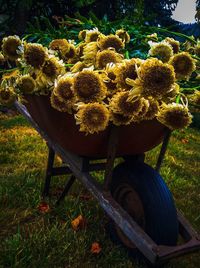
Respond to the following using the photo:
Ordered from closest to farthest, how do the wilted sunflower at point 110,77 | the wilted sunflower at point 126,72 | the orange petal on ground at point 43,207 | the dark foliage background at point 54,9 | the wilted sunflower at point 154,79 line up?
the wilted sunflower at point 154,79 < the wilted sunflower at point 126,72 < the wilted sunflower at point 110,77 < the orange petal on ground at point 43,207 < the dark foliage background at point 54,9

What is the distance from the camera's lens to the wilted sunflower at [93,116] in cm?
171

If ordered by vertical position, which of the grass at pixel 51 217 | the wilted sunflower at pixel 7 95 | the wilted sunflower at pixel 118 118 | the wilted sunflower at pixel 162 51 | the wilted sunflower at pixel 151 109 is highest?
the wilted sunflower at pixel 162 51

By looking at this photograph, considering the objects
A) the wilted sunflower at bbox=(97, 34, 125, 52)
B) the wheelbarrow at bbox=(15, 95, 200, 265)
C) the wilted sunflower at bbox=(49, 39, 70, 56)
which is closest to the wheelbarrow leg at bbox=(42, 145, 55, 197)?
the wheelbarrow at bbox=(15, 95, 200, 265)

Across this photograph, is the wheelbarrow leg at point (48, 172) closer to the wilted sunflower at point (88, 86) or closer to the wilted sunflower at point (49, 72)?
the wilted sunflower at point (49, 72)

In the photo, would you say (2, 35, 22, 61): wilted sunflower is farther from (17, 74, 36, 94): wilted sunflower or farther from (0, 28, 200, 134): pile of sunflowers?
(17, 74, 36, 94): wilted sunflower

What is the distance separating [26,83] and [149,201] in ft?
3.11

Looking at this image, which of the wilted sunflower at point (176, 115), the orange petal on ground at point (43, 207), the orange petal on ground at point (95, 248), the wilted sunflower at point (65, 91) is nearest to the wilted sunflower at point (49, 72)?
the wilted sunflower at point (65, 91)

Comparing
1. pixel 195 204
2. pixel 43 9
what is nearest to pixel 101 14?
pixel 43 9

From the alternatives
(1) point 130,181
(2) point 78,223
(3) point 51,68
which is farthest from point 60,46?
(2) point 78,223

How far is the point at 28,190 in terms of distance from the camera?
10.9 ft

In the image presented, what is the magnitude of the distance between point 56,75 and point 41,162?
8.01ft

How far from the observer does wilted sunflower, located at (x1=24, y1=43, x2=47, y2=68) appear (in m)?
1.89

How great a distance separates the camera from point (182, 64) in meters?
1.88

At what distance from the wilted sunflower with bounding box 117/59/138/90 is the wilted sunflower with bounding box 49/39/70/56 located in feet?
2.45
